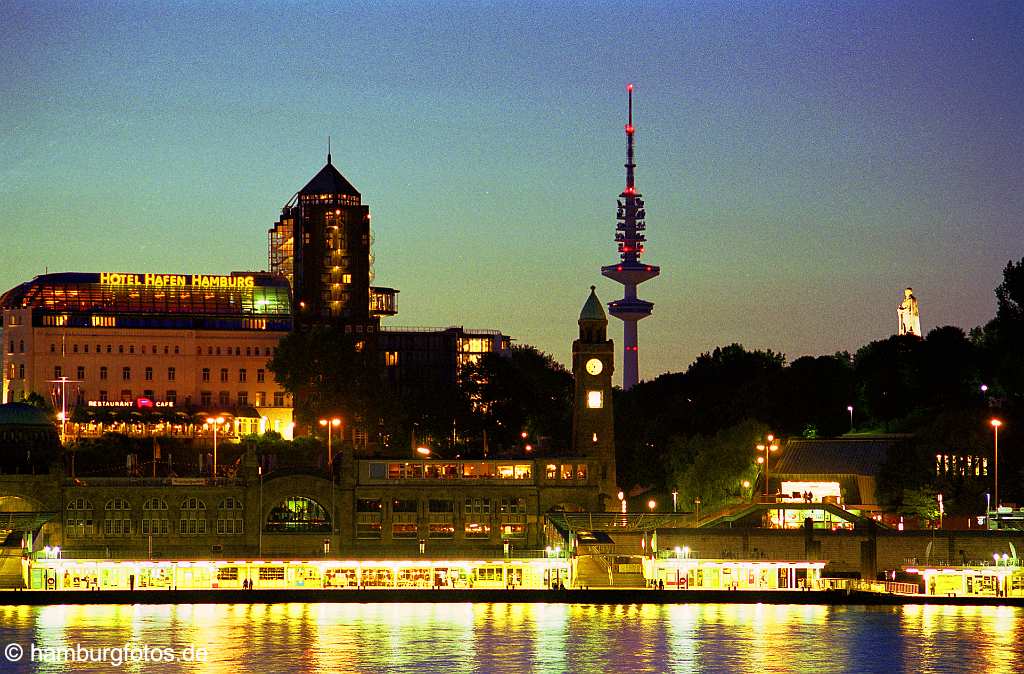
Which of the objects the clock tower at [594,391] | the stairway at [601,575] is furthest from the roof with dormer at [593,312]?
the stairway at [601,575]

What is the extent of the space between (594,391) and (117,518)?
43.3 m

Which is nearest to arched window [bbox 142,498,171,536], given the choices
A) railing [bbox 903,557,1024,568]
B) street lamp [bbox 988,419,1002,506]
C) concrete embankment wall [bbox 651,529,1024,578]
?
concrete embankment wall [bbox 651,529,1024,578]

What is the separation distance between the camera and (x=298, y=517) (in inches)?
7136

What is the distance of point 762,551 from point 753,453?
2719 centimetres

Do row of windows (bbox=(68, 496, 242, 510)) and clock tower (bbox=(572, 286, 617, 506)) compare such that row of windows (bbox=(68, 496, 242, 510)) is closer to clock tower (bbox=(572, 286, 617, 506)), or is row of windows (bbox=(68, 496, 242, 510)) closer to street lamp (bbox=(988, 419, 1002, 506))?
clock tower (bbox=(572, 286, 617, 506))

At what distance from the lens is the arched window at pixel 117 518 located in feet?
583

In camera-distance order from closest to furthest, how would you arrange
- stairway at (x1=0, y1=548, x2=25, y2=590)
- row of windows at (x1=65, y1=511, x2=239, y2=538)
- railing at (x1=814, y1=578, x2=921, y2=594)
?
railing at (x1=814, y1=578, x2=921, y2=594)
stairway at (x1=0, y1=548, x2=25, y2=590)
row of windows at (x1=65, y1=511, x2=239, y2=538)

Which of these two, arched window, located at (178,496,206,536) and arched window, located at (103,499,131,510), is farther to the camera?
arched window, located at (178,496,206,536)

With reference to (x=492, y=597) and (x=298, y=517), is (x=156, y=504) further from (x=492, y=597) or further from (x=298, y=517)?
(x=492, y=597)

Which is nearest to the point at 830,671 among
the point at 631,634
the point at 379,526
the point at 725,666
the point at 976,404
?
the point at 725,666

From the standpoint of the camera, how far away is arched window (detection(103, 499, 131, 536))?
178 metres

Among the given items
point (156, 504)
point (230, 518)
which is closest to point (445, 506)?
point (230, 518)

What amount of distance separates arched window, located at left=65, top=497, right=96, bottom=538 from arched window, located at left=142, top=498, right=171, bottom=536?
4.31m

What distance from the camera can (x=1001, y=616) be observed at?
15300 centimetres
